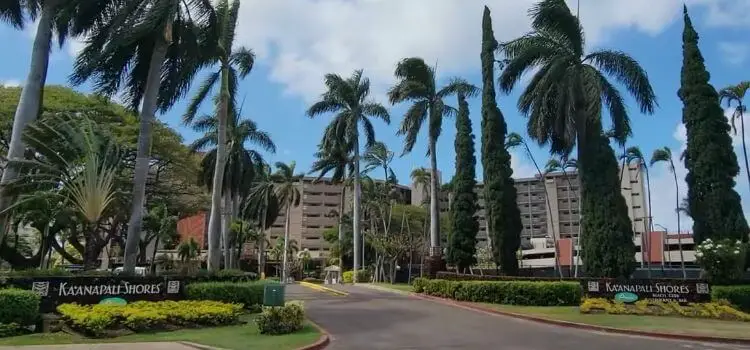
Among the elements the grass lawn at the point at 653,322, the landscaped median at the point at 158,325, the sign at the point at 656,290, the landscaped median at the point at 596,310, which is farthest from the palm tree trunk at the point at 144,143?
the sign at the point at 656,290

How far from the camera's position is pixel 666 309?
842 inches

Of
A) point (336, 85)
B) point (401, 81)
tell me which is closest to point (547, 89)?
point (401, 81)

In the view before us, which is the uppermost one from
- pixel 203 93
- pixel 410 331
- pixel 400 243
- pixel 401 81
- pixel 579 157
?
pixel 401 81

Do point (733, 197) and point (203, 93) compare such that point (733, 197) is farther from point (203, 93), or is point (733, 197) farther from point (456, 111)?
point (203, 93)

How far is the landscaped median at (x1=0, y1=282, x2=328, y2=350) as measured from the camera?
44.9ft

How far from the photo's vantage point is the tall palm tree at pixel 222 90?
2686 centimetres

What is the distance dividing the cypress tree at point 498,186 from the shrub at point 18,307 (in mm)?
20290

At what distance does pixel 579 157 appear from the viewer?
28.3 meters

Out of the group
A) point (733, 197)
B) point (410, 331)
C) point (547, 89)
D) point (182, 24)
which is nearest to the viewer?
point (410, 331)

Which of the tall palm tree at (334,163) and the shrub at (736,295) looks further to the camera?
the tall palm tree at (334,163)

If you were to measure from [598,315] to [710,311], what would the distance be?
4.28m

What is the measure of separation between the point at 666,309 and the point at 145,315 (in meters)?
17.7

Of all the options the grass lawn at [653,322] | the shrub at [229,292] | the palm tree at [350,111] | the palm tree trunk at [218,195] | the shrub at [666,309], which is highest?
the palm tree at [350,111]

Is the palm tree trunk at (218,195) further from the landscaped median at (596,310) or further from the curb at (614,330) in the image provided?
the curb at (614,330)
